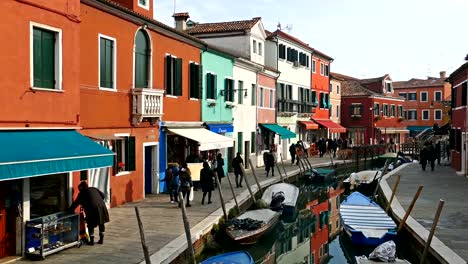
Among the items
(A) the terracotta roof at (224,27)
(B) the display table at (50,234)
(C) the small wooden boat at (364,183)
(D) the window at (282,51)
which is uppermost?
(A) the terracotta roof at (224,27)

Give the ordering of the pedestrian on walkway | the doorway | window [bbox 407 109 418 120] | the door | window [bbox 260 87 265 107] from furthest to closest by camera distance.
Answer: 1. window [bbox 407 109 418 120]
2. window [bbox 260 87 265 107]
3. the pedestrian on walkway
4. the doorway
5. the door

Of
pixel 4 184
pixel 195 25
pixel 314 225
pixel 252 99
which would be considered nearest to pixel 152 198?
pixel 314 225

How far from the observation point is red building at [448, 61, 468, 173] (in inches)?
1014

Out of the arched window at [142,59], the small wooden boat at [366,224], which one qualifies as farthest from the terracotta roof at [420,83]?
the arched window at [142,59]

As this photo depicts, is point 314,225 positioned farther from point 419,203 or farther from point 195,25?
point 195,25

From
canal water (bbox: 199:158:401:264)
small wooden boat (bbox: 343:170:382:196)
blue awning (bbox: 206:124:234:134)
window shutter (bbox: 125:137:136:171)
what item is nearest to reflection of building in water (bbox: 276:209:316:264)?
canal water (bbox: 199:158:401:264)

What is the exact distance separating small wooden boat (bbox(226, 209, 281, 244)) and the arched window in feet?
19.6

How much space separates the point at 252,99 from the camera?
99.5 ft

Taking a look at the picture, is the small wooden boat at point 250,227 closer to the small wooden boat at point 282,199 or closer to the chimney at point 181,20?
the small wooden boat at point 282,199

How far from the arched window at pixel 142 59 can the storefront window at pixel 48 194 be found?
629 cm

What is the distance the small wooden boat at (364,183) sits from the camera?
2583 cm

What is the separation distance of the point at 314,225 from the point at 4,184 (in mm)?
12785

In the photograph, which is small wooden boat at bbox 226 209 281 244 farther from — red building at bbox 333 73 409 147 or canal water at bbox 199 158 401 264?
red building at bbox 333 73 409 147

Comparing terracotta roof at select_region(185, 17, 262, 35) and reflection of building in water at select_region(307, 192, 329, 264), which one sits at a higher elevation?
terracotta roof at select_region(185, 17, 262, 35)
